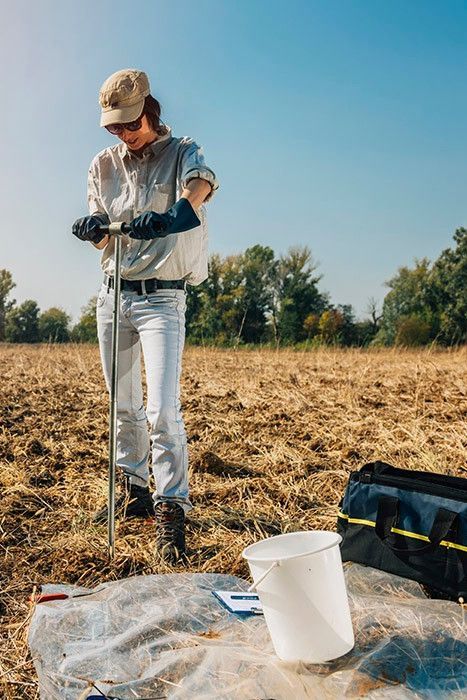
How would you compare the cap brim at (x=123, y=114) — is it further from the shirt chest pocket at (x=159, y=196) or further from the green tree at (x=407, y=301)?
the green tree at (x=407, y=301)

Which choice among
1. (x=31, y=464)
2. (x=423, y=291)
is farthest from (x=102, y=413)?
(x=423, y=291)

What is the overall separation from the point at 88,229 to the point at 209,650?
6.03ft

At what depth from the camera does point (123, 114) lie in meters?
3.06

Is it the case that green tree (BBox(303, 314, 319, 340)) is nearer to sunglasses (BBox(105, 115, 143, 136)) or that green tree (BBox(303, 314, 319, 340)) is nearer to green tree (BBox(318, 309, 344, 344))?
green tree (BBox(318, 309, 344, 344))

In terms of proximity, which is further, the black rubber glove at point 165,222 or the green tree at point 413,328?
the green tree at point 413,328

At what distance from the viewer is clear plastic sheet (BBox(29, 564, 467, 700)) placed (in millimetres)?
1881

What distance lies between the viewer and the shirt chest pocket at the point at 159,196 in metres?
3.25

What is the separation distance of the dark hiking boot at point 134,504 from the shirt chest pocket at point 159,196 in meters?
1.42

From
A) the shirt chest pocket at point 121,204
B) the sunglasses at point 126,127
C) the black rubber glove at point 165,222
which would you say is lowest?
the black rubber glove at point 165,222

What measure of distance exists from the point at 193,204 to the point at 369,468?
4.27 feet

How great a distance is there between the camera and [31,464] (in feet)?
16.8

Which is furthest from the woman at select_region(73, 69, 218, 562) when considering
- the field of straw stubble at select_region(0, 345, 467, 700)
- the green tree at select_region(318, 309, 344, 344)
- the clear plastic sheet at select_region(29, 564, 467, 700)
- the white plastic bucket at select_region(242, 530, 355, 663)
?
the green tree at select_region(318, 309, 344, 344)

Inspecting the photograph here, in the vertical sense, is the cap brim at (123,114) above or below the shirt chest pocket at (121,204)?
above

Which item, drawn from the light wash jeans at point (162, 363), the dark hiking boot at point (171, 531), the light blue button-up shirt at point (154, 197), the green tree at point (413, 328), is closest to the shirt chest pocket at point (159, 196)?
the light blue button-up shirt at point (154, 197)
